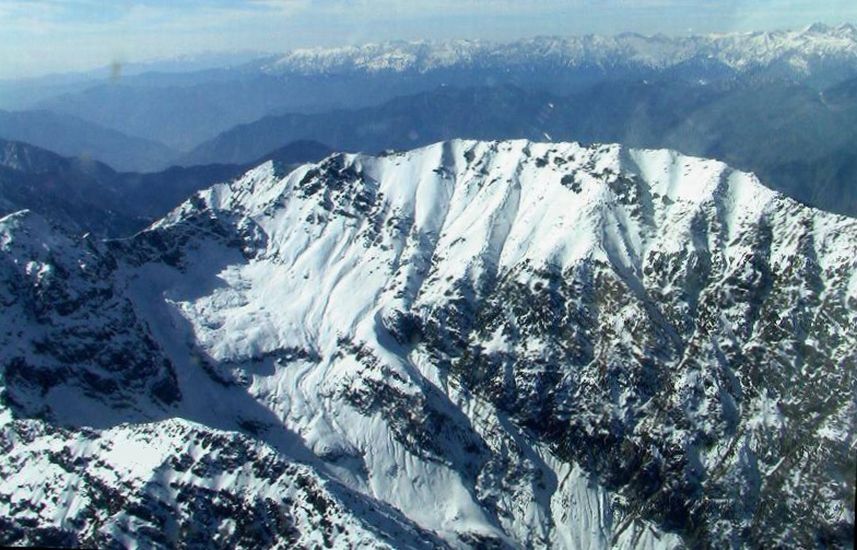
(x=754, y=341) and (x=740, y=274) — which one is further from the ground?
(x=740, y=274)

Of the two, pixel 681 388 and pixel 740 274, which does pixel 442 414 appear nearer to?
pixel 681 388

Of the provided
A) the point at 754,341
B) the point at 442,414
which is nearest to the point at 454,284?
the point at 442,414

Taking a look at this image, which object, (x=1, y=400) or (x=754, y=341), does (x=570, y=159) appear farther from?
(x=1, y=400)

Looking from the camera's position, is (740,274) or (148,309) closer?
(740,274)

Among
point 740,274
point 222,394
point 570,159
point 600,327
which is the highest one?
point 570,159

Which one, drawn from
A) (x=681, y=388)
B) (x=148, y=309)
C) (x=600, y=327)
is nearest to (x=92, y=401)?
(x=148, y=309)

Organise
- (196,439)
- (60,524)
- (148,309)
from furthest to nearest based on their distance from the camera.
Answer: (148,309) < (196,439) < (60,524)

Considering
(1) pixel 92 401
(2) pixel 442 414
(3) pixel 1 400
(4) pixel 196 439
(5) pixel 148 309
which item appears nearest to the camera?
(4) pixel 196 439
